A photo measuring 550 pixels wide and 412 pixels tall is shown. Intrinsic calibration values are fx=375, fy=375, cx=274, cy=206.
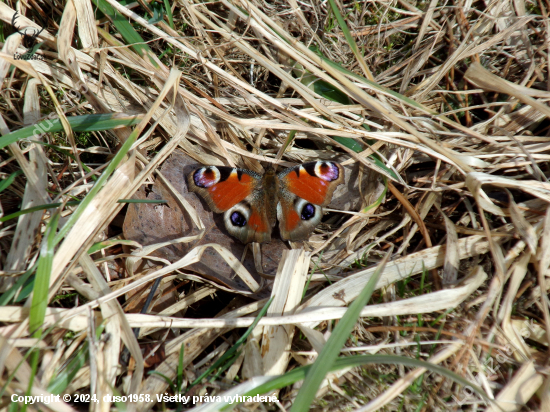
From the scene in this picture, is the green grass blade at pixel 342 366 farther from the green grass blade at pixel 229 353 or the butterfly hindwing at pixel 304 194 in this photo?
the butterfly hindwing at pixel 304 194

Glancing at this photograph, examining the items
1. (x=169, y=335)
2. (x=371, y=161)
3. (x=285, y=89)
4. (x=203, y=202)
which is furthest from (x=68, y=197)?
(x=371, y=161)

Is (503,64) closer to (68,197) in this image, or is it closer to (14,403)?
(68,197)

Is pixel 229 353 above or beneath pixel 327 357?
beneath

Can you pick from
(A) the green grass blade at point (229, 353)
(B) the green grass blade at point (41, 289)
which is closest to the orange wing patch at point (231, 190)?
(A) the green grass blade at point (229, 353)

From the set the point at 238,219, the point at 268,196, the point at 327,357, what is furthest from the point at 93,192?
the point at 327,357

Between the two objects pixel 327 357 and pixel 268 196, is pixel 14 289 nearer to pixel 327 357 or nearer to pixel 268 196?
pixel 327 357

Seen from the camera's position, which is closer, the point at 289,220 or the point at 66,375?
the point at 66,375
